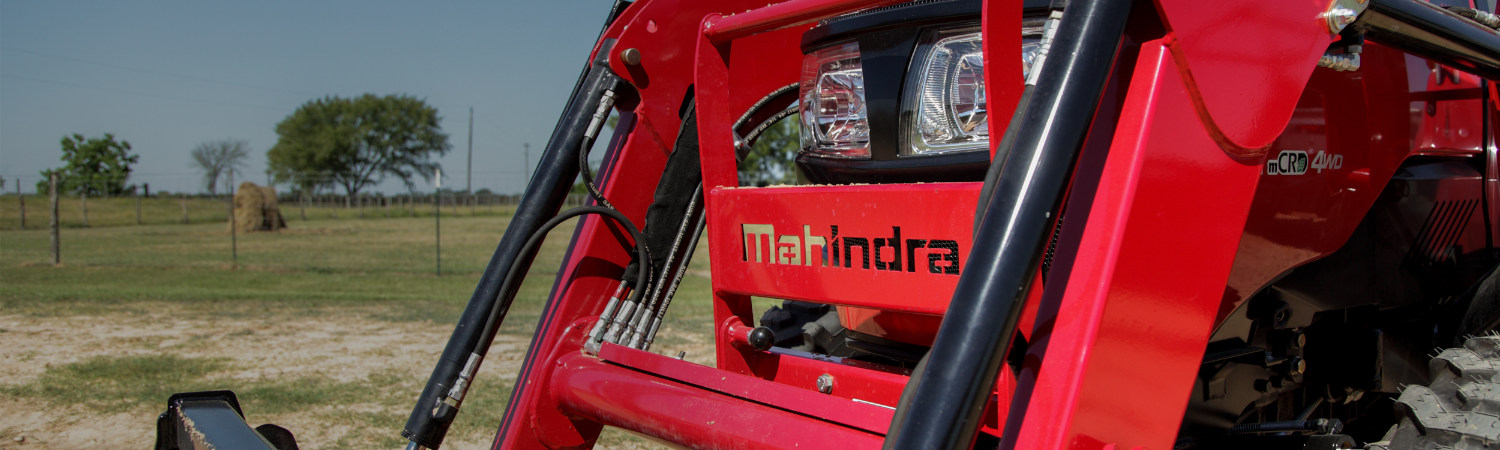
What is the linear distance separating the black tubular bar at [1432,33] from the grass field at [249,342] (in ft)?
11.6

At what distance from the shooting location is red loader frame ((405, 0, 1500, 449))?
1.35 metres

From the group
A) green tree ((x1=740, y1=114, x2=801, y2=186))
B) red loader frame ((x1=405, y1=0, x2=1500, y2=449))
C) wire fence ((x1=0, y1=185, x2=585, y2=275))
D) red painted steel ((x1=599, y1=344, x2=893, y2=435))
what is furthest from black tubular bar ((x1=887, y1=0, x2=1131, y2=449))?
green tree ((x1=740, y1=114, x2=801, y2=186))

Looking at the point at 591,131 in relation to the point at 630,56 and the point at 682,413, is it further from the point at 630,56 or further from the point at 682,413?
the point at 682,413

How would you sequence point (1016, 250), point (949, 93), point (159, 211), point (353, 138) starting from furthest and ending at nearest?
point (353, 138) < point (159, 211) < point (949, 93) < point (1016, 250)

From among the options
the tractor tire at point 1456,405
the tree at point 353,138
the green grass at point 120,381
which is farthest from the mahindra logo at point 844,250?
the tree at point 353,138

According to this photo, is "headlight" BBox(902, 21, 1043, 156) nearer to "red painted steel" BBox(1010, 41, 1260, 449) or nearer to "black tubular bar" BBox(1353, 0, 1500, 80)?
"red painted steel" BBox(1010, 41, 1260, 449)

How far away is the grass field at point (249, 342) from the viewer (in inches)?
192

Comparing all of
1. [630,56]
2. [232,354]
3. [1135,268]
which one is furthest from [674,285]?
[232,354]

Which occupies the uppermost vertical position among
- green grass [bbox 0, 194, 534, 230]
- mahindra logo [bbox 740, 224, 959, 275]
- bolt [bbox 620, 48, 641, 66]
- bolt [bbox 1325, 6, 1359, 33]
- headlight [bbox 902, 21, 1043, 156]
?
bolt [bbox 620, 48, 641, 66]

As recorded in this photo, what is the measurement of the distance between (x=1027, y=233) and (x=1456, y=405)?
3.79 ft

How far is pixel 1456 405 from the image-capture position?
1854mm

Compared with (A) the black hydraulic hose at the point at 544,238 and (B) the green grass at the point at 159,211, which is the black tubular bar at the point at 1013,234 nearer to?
(A) the black hydraulic hose at the point at 544,238

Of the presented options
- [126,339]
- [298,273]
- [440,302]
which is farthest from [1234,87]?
[298,273]

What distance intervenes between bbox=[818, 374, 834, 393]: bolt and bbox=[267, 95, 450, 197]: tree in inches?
3201
